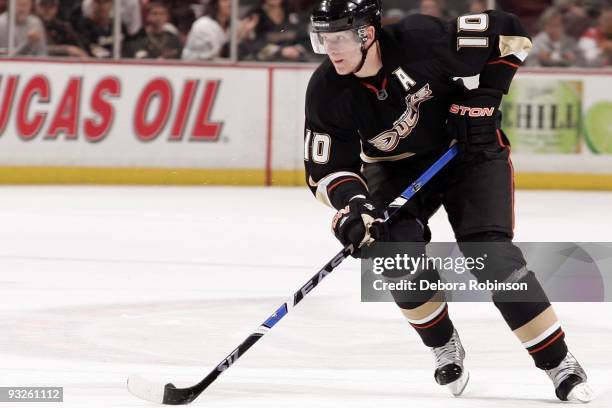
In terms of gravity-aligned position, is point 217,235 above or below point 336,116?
below

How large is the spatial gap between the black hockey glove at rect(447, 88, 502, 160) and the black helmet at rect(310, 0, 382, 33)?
311 millimetres

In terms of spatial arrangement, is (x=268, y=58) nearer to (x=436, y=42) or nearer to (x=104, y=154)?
(x=104, y=154)

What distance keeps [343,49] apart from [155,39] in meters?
5.87

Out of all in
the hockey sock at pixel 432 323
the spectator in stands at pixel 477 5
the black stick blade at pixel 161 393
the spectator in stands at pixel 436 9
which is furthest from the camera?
the spectator in stands at pixel 477 5

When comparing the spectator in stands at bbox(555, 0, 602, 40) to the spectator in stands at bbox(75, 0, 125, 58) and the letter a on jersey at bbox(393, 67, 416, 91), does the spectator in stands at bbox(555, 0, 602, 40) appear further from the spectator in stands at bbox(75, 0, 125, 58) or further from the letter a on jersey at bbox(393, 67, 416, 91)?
the letter a on jersey at bbox(393, 67, 416, 91)

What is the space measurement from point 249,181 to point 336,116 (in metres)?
5.57

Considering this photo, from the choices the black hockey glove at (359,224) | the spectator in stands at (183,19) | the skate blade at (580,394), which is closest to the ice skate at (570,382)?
the skate blade at (580,394)

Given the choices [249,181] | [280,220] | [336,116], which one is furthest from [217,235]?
[336,116]

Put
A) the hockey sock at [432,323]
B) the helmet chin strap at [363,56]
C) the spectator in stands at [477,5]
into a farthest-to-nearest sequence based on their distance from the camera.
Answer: the spectator in stands at [477,5] → the hockey sock at [432,323] → the helmet chin strap at [363,56]

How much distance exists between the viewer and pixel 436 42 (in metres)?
3.51

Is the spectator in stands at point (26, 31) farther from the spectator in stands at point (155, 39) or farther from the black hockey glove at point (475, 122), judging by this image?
the black hockey glove at point (475, 122)

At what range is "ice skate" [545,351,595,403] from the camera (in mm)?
3312

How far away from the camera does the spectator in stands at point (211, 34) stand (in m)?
9.13

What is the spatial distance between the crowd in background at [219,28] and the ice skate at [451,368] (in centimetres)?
565
